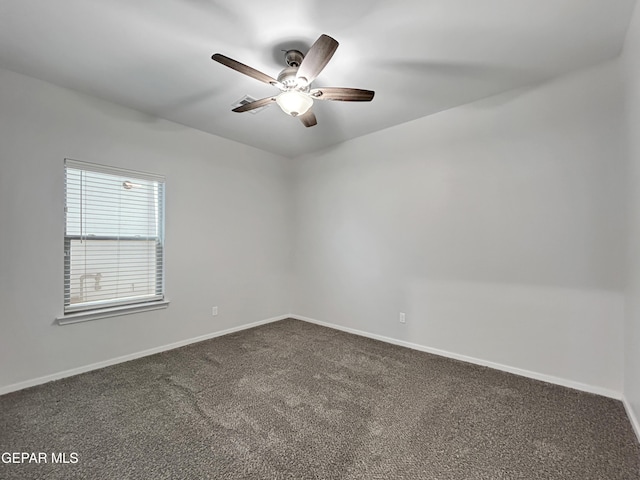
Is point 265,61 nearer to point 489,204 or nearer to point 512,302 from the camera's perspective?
point 489,204

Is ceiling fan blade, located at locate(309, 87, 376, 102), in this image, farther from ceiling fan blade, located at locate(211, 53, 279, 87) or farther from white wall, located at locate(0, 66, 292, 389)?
white wall, located at locate(0, 66, 292, 389)

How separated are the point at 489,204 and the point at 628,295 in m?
1.22

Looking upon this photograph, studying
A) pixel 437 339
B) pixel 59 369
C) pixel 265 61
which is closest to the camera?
pixel 265 61

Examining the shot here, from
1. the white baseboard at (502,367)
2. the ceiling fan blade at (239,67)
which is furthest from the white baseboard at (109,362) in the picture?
the ceiling fan blade at (239,67)

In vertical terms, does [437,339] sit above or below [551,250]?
below

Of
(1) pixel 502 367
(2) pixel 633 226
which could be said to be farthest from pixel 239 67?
(1) pixel 502 367

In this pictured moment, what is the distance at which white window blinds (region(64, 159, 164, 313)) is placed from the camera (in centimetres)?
269

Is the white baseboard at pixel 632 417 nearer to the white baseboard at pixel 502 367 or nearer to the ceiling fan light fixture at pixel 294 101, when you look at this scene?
the white baseboard at pixel 502 367

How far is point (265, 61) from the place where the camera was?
2248mm

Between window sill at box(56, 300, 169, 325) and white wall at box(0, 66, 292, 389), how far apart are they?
0.21 feet

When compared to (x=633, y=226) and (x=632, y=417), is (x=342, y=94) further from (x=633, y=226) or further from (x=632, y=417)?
(x=632, y=417)

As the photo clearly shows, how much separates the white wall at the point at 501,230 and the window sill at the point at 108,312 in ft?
7.70

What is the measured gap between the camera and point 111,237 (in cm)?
293

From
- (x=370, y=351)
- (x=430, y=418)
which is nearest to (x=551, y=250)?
(x=430, y=418)
